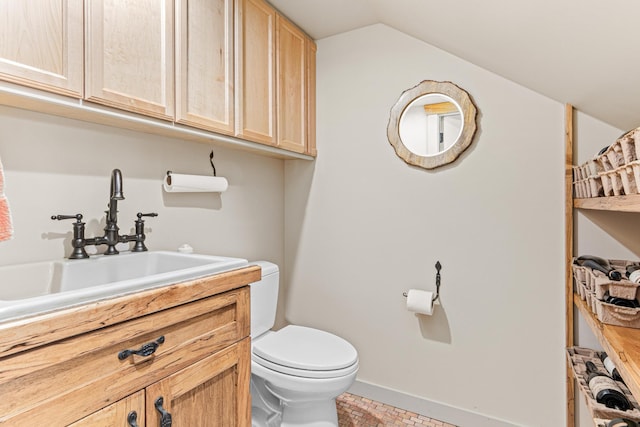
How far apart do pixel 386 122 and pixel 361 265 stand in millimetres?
869

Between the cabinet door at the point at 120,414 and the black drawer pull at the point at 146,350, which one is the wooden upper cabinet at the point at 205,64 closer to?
the black drawer pull at the point at 146,350

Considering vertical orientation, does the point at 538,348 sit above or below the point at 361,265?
below

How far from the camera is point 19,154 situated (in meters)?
1.14

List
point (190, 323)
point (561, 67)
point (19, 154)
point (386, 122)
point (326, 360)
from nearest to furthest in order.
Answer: point (190, 323) → point (19, 154) → point (561, 67) → point (326, 360) → point (386, 122)

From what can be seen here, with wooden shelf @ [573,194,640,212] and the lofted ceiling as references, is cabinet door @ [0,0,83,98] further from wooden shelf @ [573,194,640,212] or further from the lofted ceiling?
wooden shelf @ [573,194,640,212]

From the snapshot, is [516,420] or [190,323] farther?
[516,420]

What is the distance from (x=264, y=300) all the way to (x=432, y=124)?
1321 millimetres

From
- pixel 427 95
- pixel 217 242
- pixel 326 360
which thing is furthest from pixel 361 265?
pixel 427 95

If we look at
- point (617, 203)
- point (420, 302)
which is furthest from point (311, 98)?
point (617, 203)

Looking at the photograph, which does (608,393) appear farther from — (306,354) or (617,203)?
→ (306,354)

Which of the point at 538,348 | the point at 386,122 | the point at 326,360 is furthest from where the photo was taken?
the point at 386,122

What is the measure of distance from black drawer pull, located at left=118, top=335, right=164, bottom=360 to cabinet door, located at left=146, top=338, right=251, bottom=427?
0.10 meters

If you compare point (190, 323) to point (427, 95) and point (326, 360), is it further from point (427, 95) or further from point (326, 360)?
point (427, 95)

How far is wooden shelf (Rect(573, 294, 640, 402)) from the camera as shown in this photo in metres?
0.75
